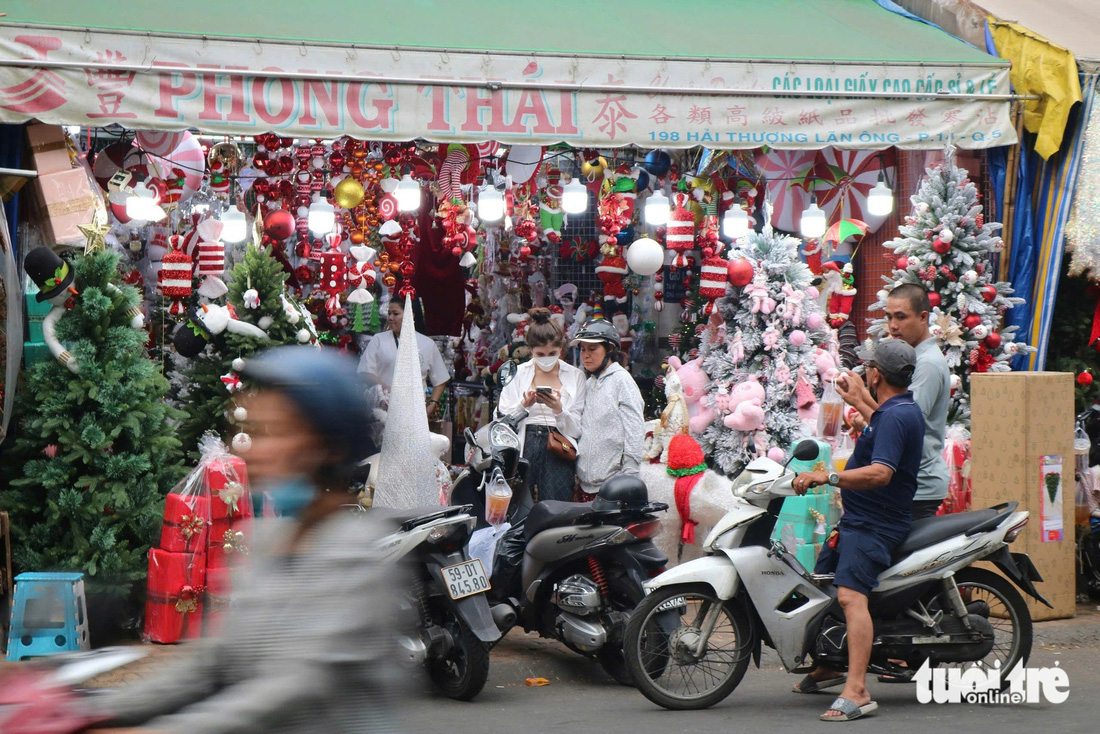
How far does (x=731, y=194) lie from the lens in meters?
9.05

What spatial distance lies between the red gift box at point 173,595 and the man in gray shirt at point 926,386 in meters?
3.66

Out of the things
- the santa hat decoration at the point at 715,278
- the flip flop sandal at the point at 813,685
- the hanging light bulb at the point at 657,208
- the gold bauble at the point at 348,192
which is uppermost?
the gold bauble at the point at 348,192

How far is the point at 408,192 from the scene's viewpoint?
795 cm

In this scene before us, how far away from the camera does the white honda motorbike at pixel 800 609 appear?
17.3 feet

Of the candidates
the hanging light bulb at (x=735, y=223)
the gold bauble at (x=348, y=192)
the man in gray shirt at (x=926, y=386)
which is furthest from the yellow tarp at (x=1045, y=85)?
the gold bauble at (x=348, y=192)

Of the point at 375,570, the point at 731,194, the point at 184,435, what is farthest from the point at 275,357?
the point at 731,194

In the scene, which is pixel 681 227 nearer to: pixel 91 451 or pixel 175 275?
pixel 175 275

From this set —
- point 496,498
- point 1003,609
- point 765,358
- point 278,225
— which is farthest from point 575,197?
point 1003,609

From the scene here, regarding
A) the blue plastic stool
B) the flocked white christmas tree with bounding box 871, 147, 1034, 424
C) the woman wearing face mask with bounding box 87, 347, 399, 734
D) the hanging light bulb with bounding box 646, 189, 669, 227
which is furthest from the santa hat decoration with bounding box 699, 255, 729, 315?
the woman wearing face mask with bounding box 87, 347, 399, 734

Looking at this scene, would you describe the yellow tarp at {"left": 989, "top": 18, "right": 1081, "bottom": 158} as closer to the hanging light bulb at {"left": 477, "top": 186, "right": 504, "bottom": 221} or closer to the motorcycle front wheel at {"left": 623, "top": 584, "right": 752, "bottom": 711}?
the hanging light bulb at {"left": 477, "top": 186, "right": 504, "bottom": 221}

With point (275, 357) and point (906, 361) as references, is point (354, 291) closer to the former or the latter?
point (906, 361)

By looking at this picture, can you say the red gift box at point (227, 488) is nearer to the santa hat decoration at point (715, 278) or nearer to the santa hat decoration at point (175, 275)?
the santa hat decoration at point (175, 275)

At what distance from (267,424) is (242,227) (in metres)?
5.75

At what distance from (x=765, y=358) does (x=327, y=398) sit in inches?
234
